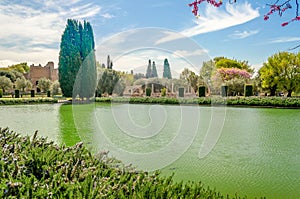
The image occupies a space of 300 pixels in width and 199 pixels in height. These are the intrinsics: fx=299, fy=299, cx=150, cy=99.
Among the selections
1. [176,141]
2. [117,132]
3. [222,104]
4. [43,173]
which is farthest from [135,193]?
[222,104]

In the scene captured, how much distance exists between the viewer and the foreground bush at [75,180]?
1708mm

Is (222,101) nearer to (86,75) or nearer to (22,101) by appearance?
(86,75)

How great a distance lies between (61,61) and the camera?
19.5 metres

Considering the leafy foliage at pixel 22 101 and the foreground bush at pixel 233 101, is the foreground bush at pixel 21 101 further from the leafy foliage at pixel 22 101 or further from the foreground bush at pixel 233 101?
the foreground bush at pixel 233 101

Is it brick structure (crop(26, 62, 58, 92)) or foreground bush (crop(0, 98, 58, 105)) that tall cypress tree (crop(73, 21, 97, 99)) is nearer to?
foreground bush (crop(0, 98, 58, 105))

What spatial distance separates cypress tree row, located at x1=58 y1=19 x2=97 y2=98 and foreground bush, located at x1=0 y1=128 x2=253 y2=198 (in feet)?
52.6

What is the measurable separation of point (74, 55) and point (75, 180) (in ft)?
60.7

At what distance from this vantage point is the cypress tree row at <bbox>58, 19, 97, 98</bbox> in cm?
1861

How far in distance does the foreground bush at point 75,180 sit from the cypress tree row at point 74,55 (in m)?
16.0

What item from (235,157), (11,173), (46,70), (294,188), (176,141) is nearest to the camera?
(11,173)

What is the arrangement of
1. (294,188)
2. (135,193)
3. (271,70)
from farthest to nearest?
(271,70) → (294,188) → (135,193)

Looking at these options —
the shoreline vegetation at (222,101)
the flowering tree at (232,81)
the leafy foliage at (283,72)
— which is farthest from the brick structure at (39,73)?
the leafy foliage at (283,72)

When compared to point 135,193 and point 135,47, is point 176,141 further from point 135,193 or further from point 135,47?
point 135,193

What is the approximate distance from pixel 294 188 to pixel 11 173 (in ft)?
7.73
